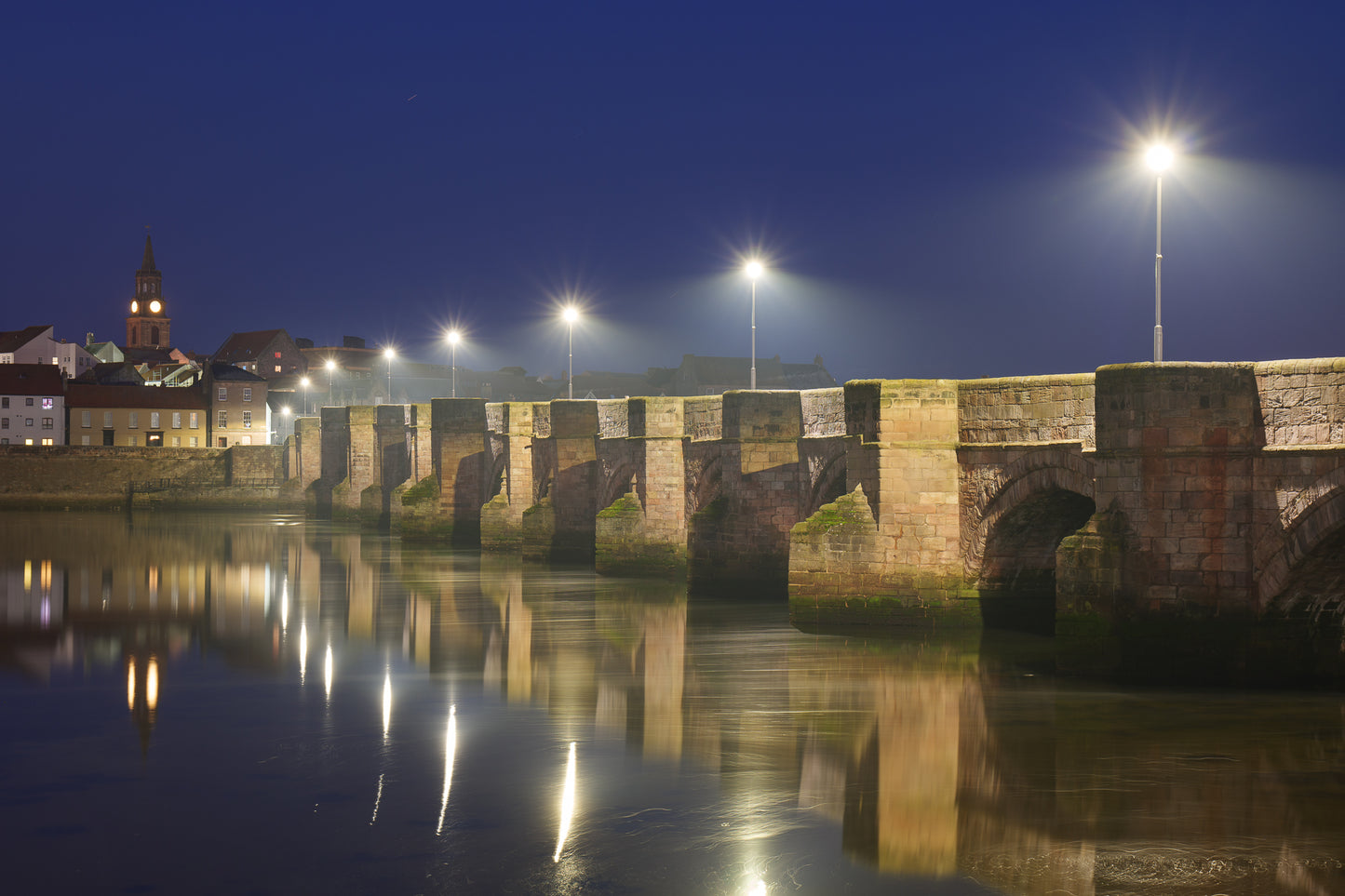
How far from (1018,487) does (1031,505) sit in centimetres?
59

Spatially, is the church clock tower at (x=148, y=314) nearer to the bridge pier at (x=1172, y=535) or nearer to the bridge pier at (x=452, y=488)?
the bridge pier at (x=452, y=488)

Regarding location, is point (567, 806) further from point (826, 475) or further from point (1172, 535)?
point (826, 475)

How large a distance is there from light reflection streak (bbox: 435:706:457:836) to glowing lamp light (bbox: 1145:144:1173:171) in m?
11.7

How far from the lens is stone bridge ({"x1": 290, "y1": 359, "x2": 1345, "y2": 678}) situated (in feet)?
52.7

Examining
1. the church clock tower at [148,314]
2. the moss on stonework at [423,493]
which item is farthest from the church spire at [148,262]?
the moss on stonework at [423,493]

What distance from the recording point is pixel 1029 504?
20.3m

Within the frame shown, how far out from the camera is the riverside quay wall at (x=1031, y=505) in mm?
16062

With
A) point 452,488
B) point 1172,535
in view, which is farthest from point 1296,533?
point 452,488

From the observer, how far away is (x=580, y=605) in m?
26.6

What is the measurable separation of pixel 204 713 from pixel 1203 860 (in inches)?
468

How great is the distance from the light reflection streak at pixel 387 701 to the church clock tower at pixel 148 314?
371 feet

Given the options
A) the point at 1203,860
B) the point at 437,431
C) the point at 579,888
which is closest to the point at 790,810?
the point at 579,888

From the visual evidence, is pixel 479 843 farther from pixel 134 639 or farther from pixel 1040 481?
pixel 134 639

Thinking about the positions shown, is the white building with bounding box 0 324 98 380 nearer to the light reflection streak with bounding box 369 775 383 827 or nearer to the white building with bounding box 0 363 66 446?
the white building with bounding box 0 363 66 446
